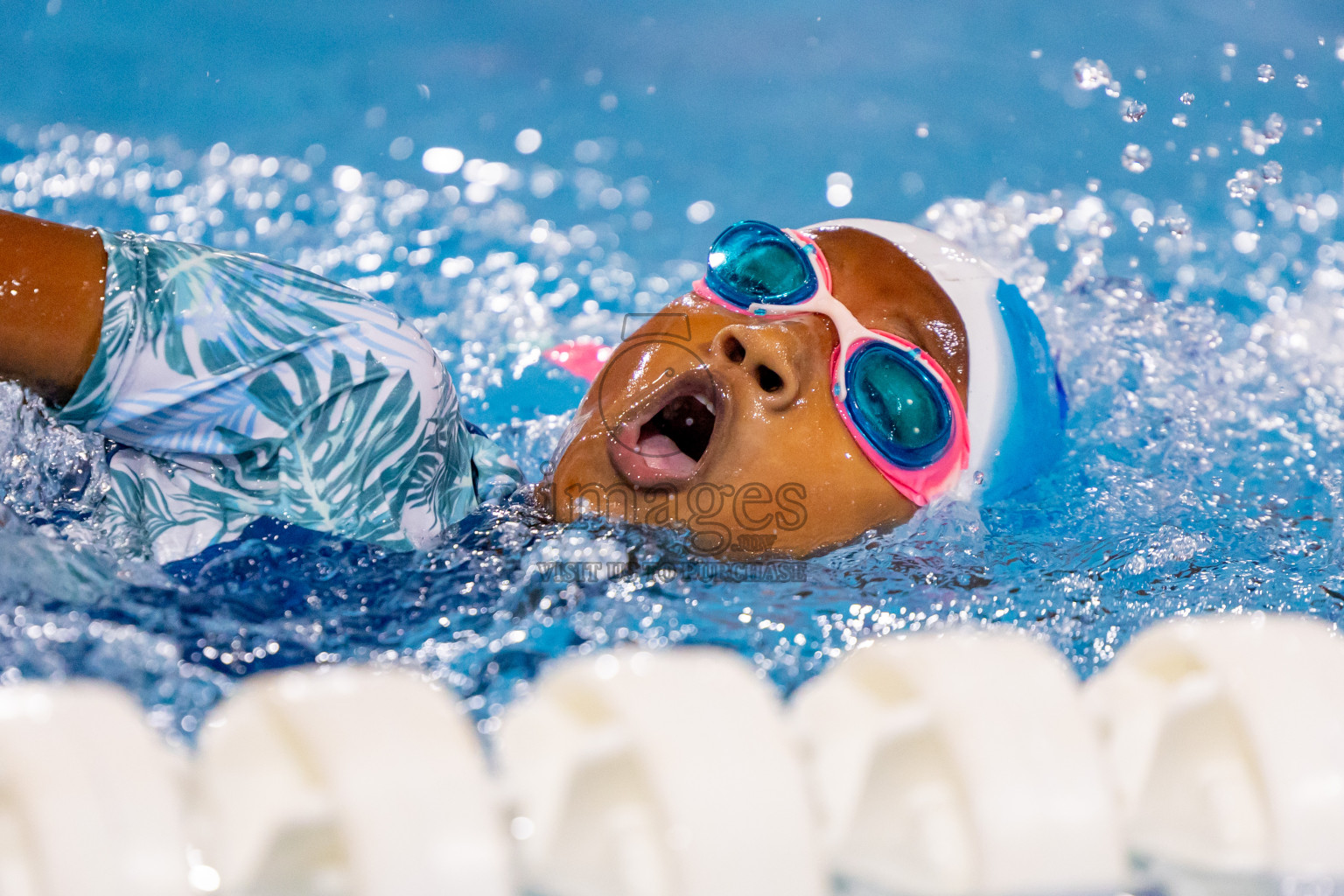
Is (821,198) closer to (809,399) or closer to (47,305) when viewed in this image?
(809,399)

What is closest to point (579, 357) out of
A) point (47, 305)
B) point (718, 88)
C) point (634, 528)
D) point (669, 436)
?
point (669, 436)

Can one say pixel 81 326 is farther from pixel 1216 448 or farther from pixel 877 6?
pixel 877 6

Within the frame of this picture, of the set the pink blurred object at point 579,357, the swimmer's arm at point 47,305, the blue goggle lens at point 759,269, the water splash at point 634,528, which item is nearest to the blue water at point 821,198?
the water splash at point 634,528

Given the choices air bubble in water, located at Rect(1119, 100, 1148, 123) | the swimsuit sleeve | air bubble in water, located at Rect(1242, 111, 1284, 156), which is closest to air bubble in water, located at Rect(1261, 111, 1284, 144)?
air bubble in water, located at Rect(1242, 111, 1284, 156)

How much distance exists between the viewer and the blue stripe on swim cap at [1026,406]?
162 centimetres

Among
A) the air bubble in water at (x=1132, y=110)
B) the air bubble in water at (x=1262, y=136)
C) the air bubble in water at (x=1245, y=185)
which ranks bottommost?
the air bubble in water at (x=1245, y=185)

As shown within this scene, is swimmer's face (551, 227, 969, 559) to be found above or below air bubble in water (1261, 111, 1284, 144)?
below

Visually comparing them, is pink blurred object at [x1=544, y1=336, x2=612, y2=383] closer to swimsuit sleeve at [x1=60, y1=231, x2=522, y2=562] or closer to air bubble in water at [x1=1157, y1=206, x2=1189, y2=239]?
swimsuit sleeve at [x1=60, y1=231, x2=522, y2=562]

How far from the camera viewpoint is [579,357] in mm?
2424

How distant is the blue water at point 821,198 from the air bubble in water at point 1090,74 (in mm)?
26

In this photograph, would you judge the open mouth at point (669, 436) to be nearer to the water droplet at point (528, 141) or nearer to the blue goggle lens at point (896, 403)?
the blue goggle lens at point (896, 403)

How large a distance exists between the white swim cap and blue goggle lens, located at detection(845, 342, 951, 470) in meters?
0.09

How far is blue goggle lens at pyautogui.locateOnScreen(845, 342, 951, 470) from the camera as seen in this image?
4.84 feet


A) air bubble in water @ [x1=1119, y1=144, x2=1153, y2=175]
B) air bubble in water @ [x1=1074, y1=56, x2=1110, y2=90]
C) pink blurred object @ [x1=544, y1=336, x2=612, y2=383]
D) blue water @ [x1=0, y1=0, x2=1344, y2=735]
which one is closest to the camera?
blue water @ [x1=0, y1=0, x2=1344, y2=735]
